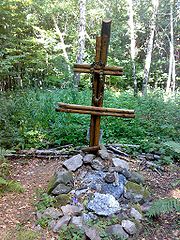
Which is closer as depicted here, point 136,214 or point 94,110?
point 136,214

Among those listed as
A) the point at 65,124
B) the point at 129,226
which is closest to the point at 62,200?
the point at 129,226

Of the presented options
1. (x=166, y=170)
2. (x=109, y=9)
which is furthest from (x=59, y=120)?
(x=109, y=9)

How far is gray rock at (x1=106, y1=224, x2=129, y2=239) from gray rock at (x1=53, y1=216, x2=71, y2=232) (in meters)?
0.58

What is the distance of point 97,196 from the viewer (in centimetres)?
441

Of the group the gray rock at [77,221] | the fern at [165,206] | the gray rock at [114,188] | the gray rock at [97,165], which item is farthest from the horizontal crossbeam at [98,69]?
the gray rock at [77,221]

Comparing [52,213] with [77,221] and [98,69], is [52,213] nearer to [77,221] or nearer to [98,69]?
[77,221]

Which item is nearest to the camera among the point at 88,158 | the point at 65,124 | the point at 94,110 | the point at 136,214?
the point at 136,214

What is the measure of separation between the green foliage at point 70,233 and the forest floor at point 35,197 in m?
0.11

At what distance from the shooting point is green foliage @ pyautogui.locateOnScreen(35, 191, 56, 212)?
14.3ft

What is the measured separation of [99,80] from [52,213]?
2246mm

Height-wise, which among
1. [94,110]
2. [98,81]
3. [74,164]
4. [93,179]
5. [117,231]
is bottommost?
[117,231]

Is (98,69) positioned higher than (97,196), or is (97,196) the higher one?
(98,69)

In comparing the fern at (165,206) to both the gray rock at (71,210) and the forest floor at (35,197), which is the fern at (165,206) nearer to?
the forest floor at (35,197)

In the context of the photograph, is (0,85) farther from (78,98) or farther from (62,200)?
(62,200)
